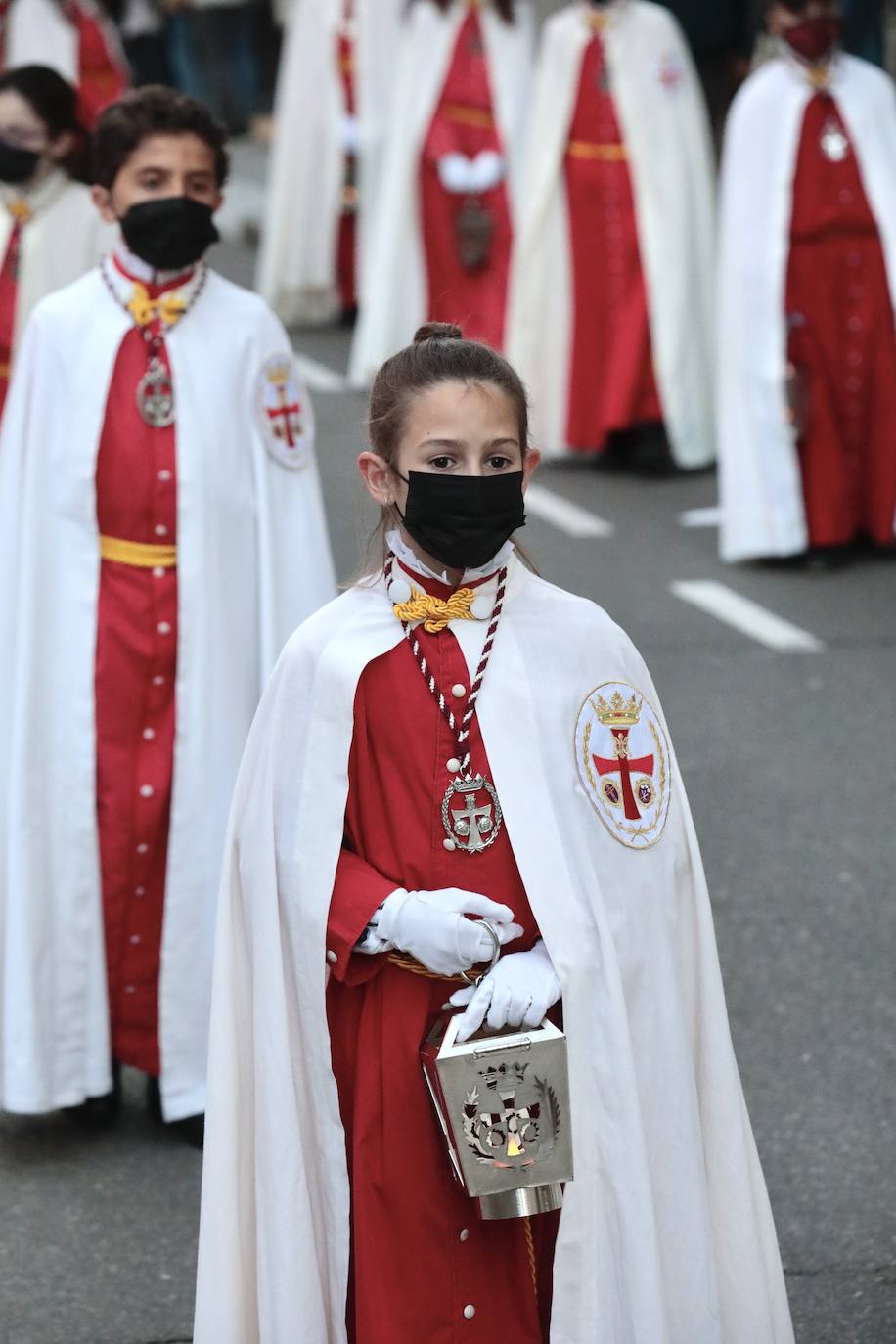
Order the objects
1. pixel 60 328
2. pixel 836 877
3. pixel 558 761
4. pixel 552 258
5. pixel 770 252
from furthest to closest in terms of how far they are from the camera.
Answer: pixel 552 258 → pixel 770 252 → pixel 836 877 → pixel 60 328 → pixel 558 761

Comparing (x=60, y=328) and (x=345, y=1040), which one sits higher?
(x=60, y=328)

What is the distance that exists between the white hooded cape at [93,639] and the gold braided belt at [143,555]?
4cm

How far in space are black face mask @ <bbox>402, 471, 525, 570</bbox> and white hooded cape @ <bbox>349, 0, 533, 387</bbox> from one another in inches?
328

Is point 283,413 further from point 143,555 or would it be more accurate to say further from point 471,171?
point 471,171

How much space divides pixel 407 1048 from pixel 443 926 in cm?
26

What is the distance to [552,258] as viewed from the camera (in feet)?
35.8

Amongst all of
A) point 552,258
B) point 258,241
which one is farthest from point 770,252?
point 258,241

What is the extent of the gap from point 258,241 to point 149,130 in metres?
12.7

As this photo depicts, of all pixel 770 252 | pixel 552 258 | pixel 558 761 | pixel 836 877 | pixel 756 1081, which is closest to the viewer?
pixel 558 761

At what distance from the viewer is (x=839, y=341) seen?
29.7ft

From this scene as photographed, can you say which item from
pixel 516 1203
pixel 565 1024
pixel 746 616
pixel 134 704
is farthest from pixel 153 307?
pixel 746 616

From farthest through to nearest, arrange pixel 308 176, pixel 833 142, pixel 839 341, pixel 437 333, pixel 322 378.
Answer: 1. pixel 308 176
2. pixel 322 378
3. pixel 839 341
4. pixel 833 142
5. pixel 437 333

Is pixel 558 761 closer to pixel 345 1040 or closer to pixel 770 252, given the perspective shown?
pixel 345 1040

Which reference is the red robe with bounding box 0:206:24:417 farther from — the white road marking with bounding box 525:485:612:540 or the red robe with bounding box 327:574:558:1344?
the white road marking with bounding box 525:485:612:540
